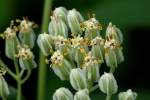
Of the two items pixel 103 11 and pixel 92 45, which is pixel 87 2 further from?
pixel 92 45

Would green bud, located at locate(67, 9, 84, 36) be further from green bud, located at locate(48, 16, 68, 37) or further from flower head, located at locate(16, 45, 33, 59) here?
flower head, located at locate(16, 45, 33, 59)

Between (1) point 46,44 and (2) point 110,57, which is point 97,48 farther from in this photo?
(1) point 46,44

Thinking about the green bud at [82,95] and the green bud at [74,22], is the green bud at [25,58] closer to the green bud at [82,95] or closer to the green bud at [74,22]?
the green bud at [74,22]

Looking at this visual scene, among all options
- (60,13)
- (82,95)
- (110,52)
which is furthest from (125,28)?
(82,95)

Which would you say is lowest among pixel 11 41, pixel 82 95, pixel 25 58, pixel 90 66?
pixel 82 95

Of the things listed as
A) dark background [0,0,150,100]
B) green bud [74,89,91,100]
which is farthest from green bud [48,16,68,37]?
dark background [0,0,150,100]

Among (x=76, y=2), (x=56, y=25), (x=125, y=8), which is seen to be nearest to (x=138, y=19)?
(x=125, y=8)
